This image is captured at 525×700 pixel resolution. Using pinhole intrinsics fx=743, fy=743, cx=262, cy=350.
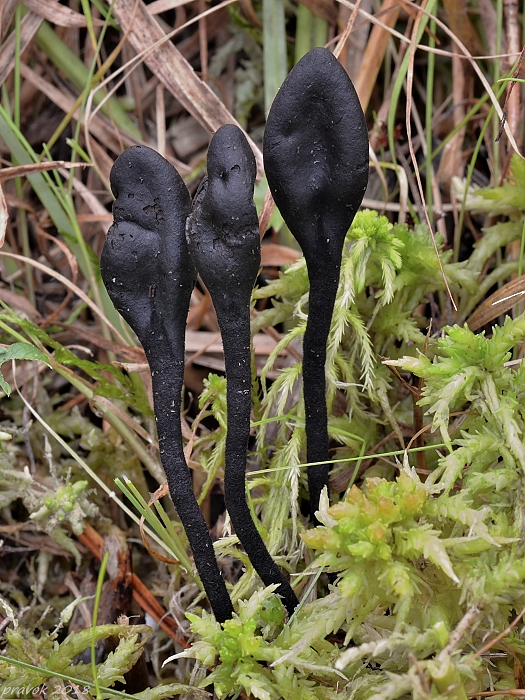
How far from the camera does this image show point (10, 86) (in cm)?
203

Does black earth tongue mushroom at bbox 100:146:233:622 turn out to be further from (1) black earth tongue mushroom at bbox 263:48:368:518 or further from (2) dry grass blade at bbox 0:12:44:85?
(2) dry grass blade at bbox 0:12:44:85

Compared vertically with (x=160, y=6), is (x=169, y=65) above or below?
below

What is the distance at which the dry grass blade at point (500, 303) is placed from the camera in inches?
58.5

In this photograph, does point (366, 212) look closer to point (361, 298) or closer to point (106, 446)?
point (361, 298)

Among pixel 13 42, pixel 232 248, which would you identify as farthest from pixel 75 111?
pixel 232 248

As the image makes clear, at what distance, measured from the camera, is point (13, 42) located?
1.94 metres

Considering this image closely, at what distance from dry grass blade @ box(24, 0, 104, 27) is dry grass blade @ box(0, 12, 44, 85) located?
1.0 inches

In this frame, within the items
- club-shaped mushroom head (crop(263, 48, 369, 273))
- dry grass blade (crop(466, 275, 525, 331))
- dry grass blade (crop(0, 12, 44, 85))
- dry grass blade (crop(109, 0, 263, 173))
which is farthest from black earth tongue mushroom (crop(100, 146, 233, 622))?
dry grass blade (crop(0, 12, 44, 85))

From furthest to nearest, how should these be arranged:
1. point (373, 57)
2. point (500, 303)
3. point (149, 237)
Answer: point (373, 57) < point (500, 303) < point (149, 237)

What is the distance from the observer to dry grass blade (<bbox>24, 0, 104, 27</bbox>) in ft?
6.28

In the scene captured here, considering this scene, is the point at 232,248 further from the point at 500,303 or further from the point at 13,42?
the point at 13,42

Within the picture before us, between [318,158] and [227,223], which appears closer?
[227,223]

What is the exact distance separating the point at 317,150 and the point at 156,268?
278 mm

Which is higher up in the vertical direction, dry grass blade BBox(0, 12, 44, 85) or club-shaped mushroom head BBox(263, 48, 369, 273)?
dry grass blade BBox(0, 12, 44, 85)
